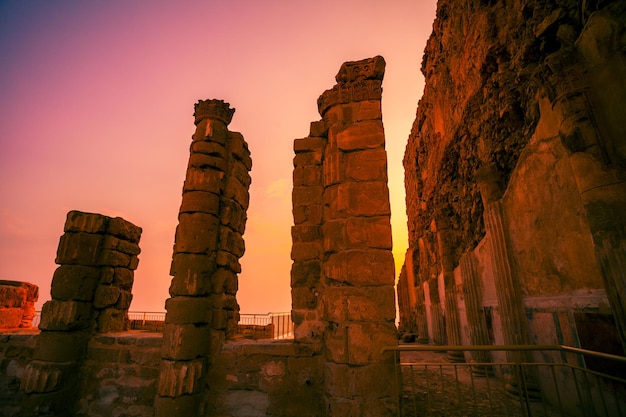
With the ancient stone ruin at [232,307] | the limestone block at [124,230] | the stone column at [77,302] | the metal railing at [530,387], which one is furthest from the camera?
the limestone block at [124,230]

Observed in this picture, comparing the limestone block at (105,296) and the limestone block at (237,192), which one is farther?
the limestone block at (105,296)

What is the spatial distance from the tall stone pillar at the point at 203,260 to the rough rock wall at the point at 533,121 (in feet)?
17.7

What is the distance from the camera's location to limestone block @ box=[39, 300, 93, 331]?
16.0ft

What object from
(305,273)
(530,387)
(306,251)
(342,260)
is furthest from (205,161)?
(530,387)

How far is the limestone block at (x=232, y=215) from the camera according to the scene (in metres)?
5.08

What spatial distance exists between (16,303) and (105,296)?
4.66m

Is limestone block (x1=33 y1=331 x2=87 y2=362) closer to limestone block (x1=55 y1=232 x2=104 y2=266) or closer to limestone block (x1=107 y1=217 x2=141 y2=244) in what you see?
limestone block (x1=55 y1=232 x2=104 y2=266)

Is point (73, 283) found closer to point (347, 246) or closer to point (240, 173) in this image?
point (240, 173)

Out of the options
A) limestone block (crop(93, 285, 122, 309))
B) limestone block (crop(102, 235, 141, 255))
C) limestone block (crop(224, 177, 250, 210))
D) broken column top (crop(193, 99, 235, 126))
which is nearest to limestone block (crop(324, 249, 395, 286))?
limestone block (crop(224, 177, 250, 210))

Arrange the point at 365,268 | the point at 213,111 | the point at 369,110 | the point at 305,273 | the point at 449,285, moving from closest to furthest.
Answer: the point at 365,268
the point at 369,110
the point at 305,273
the point at 213,111
the point at 449,285

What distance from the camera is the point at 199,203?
4.77 m

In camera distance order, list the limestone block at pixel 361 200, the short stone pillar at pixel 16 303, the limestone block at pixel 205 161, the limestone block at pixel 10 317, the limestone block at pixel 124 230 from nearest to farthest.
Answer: the limestone block at pixel 361 200 → the limestone block at pixel 205 161 → the limestone block at pixel 124 230 → the limestone block at pixel 10 317 → the short stone pillar at pixel 16 303

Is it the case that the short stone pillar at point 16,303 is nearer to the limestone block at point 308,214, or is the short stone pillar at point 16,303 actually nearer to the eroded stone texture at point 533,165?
the limestone block at point 308,214

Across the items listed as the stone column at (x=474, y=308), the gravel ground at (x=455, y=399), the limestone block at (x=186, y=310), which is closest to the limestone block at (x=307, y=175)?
the limestone block at (x=186, y=310)
